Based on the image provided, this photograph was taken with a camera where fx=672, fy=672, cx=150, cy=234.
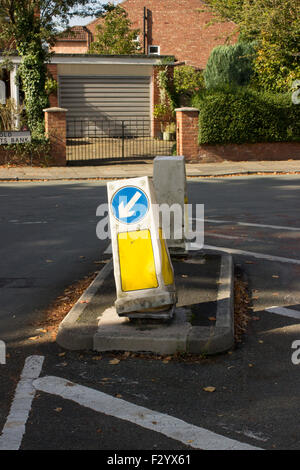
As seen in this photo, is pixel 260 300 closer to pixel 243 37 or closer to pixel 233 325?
pixel 233 325

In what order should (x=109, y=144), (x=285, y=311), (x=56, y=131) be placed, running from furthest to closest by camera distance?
(x=109, y=144), (x=56, y=131), (x=285, y=311)

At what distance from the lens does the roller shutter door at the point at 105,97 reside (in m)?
32.4

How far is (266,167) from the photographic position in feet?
72.3

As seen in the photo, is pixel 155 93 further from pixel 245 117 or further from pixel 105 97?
pixel 245 117

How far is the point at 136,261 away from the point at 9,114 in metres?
18.5

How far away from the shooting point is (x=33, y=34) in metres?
23.5

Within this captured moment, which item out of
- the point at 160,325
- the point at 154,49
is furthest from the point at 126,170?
the point at 154,49

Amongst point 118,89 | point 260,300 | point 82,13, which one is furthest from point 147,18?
point 260,300

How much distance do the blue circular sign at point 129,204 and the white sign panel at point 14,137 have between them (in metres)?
16.6

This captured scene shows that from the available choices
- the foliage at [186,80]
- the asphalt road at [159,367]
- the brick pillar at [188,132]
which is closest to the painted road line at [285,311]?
the asphalt road at [159,367]

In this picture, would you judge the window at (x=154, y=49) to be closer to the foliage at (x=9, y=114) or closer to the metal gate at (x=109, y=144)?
the metal gate at (x=109, y=144)

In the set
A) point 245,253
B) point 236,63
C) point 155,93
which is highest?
point 236,63

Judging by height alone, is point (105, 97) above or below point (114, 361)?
above

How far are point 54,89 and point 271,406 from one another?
2845cm
